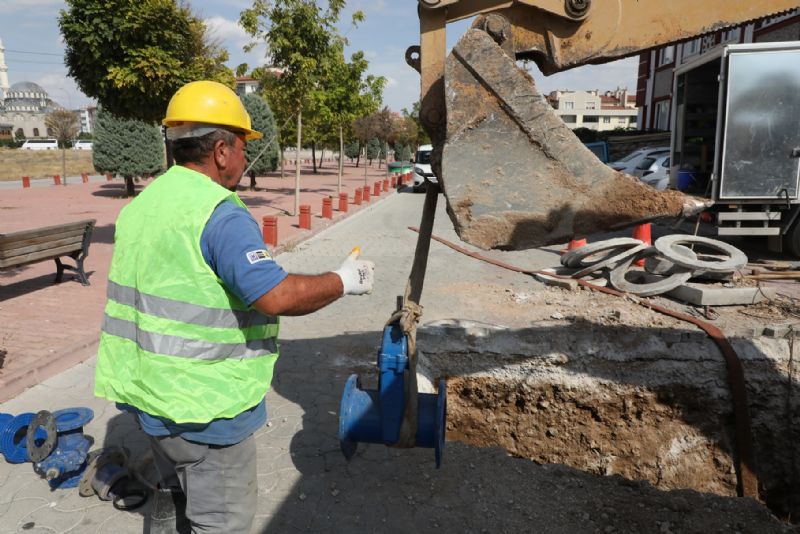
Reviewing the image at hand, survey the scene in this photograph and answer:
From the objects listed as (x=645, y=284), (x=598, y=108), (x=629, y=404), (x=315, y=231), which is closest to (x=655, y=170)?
(x=645, y=284)

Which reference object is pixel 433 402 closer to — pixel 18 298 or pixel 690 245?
pixel 18 298

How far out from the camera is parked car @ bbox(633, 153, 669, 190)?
13.8 m

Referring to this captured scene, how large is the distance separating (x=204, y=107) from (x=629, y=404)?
3644 mm

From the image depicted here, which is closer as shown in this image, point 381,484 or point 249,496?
point 249,496

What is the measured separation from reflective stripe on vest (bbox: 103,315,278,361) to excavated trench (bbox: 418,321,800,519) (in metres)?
2.46

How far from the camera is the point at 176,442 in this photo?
2016 millimetres

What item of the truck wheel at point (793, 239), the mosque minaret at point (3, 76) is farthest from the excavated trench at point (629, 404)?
the mosque minaret at point (3, 76)

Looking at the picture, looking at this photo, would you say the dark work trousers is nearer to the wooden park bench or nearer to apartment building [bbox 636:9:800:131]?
the wooden park bench

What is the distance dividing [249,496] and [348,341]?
3577 millimetres

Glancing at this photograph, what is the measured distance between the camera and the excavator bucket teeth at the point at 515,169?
6.86ft

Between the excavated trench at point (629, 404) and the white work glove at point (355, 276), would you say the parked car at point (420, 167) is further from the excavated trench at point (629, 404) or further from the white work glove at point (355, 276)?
the white work glove at point (355, 276)

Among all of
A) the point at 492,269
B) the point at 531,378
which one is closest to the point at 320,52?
the point at 492,269

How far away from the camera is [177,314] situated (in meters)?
1.91

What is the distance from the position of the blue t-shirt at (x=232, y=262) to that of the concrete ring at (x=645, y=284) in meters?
6.17
